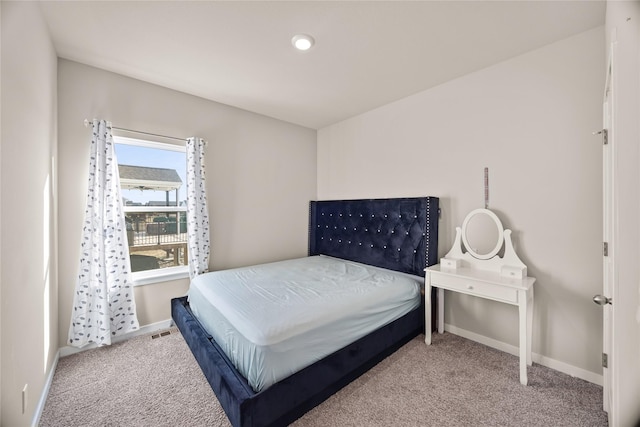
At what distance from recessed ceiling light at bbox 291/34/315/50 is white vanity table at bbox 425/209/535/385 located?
6.67 ft

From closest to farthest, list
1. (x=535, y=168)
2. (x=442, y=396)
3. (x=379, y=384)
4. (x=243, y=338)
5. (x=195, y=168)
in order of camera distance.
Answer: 1. (x=243, y=338)
2. (x=442, y=396)
3. (x=379, y=384)
4. (x=535, y=168)
5. (x=195, y=168)

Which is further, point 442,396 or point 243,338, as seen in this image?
point 442,396

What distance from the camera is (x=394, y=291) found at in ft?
7.57

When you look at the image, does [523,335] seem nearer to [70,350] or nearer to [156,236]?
[156,236]

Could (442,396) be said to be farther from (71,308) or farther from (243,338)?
(71,308)

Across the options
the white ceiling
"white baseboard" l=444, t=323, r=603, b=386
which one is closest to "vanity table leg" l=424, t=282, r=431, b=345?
"white baseboard" l=444, t=323, r=603, b=386

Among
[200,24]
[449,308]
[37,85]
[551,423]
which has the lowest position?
[551,423]

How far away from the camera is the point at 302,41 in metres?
2.01

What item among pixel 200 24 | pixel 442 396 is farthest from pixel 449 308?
pixel 200 24

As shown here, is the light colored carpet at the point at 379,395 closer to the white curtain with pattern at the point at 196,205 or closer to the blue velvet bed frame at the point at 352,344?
the blue velvet bed frame at the point at 352,344

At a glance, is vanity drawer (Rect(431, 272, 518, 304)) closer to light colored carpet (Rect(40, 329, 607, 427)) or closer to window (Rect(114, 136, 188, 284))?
light colored carpet (Rect(40, 329, 607, 427))

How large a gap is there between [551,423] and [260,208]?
3269mm

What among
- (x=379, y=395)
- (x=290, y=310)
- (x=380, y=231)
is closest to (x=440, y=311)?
(x=380, y=231)

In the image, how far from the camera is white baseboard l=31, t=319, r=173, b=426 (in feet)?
5.29
